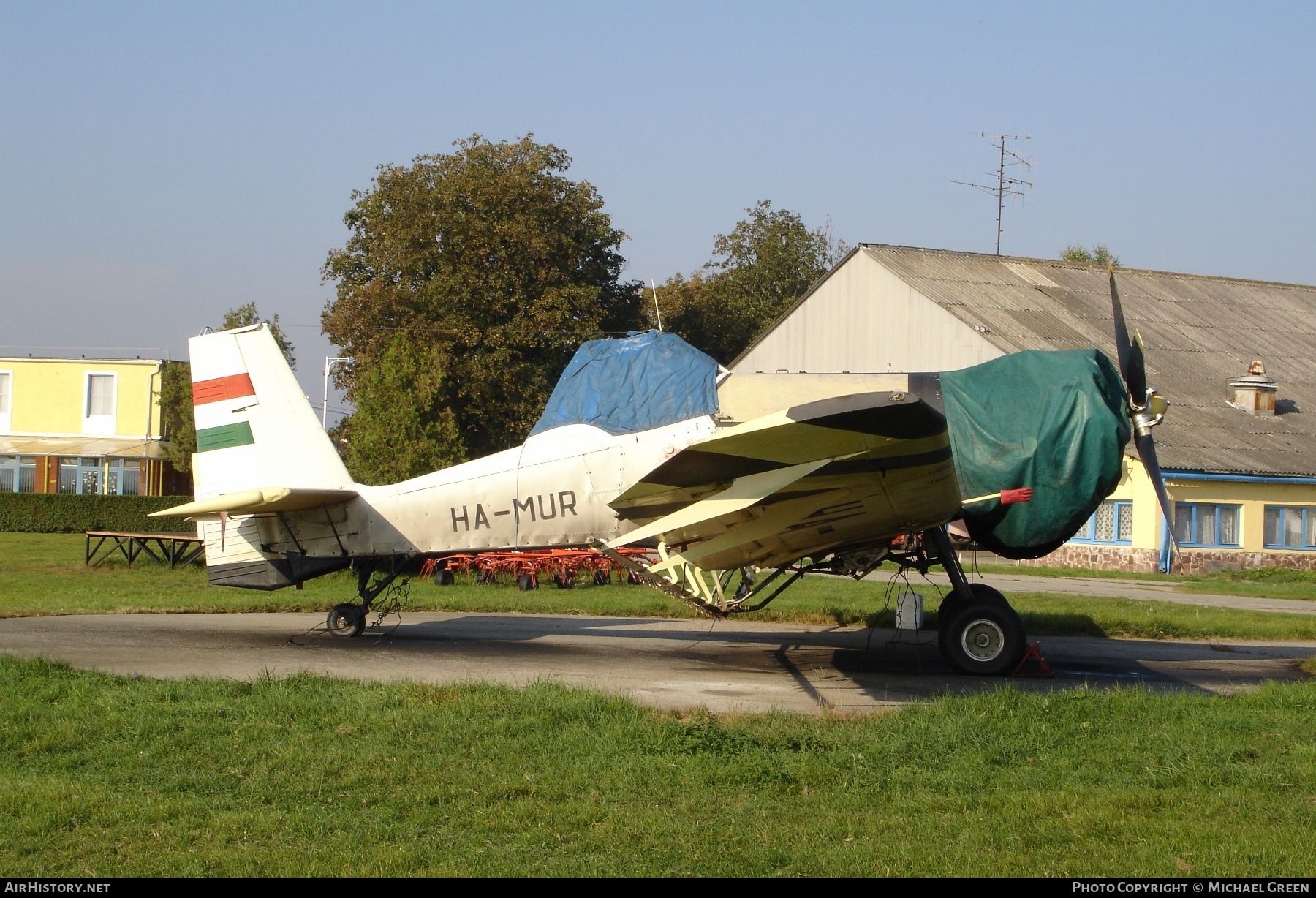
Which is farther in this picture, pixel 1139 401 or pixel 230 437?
pixel 230 437

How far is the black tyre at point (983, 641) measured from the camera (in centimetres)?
1091

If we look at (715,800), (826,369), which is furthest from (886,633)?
(826,369)

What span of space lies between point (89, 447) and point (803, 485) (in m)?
45.6

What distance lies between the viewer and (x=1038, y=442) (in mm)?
10727

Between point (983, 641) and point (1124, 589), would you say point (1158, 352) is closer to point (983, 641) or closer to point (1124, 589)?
point (1124, 589)

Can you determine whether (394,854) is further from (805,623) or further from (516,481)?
(805,623)

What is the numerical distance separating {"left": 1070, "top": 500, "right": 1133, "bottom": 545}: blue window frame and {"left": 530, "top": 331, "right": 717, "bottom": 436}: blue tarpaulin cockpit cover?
19.4 metres

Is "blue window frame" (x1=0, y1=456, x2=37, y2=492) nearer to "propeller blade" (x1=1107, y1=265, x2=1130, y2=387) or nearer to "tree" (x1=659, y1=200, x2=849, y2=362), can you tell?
"tree" (x1=659, y1=200, x2=849, y2=362)

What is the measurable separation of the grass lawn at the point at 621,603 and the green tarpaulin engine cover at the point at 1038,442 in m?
4.58

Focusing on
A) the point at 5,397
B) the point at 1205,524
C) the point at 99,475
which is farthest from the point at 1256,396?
the point at 5,397

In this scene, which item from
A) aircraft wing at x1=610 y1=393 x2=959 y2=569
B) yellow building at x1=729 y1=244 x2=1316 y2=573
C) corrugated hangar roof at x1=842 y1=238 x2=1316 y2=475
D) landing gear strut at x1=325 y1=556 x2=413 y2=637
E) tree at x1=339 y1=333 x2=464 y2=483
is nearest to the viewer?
aircraft wing at x1=610 y1=393 x2=959 y2=569

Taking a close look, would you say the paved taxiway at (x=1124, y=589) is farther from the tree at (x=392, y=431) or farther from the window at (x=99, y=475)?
the window at (x=99, y=475)

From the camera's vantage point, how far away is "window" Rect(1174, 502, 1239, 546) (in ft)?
91.5

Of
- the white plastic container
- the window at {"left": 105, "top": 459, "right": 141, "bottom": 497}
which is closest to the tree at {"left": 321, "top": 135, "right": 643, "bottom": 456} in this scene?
the window at {"left": 105, "top": 459, "right": 141, "bottom": 497}
